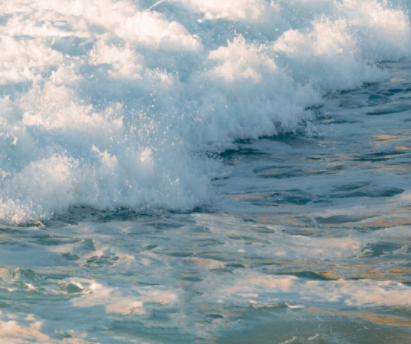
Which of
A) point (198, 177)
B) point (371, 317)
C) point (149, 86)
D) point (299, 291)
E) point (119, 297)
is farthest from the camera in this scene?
point (149, 86)

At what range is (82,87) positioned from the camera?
886 centimetres

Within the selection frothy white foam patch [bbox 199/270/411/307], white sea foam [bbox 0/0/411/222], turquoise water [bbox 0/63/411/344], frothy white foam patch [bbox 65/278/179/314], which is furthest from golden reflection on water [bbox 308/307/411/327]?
white sea foam [bbox 0/0/411/222]

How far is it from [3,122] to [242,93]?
412 cm

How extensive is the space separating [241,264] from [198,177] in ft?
8.46

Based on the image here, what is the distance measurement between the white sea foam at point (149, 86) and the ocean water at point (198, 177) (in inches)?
1.2

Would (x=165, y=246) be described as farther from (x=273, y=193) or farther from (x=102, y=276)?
(x=273, y=193)

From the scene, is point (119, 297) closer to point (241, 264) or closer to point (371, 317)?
point (241, 264)

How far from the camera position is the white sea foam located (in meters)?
6.86

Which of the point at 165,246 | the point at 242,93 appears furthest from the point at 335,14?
the point at 165,246

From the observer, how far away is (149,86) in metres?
9.44

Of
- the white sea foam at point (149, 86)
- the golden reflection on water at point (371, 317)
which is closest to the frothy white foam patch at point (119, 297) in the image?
the golden reflection on water at point (371, 317)

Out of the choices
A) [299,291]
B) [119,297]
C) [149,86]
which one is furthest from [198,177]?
[119,297]

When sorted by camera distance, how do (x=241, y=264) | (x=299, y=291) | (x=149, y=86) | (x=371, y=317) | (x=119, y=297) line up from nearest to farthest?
(x=371, y=317)
(x=119, y=297)
(x=299, y=291)
(x=241, y=264)
(x=149, y=86)

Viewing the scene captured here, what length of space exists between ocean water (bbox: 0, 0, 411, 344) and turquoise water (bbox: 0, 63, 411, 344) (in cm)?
2
